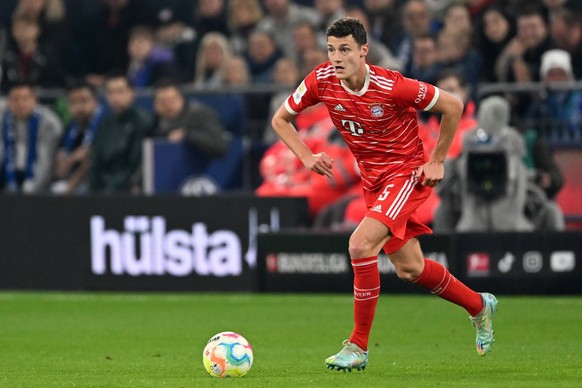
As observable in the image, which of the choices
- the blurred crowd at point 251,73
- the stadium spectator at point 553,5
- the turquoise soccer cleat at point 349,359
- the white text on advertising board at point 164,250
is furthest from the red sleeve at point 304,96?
the stadium spectator at point 553,5

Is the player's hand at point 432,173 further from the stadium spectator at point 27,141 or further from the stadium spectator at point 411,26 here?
the stadium spectator at point 27,141

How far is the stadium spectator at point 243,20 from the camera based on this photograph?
63.7 ft

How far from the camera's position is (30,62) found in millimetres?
19797

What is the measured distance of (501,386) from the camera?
7730 mm

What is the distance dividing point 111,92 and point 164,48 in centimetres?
317

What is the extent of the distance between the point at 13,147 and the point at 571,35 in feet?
23.0

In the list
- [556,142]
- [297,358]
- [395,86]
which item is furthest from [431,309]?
Answer: [395,86]

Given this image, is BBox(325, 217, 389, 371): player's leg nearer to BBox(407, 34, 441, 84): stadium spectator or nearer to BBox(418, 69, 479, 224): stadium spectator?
BBox(418, 69, 479, 224): stadium spectator

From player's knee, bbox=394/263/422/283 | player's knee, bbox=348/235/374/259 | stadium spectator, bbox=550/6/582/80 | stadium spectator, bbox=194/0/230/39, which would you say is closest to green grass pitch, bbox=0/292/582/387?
player's knee, bbox=394/263/422/283

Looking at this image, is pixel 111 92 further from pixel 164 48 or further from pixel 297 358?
pixel 297 358

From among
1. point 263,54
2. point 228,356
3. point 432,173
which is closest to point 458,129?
point 263,54

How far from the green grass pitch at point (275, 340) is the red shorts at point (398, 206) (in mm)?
845

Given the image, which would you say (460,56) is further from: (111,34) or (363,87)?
(363,87)

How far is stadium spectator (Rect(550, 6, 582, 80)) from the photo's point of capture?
16172 mm
